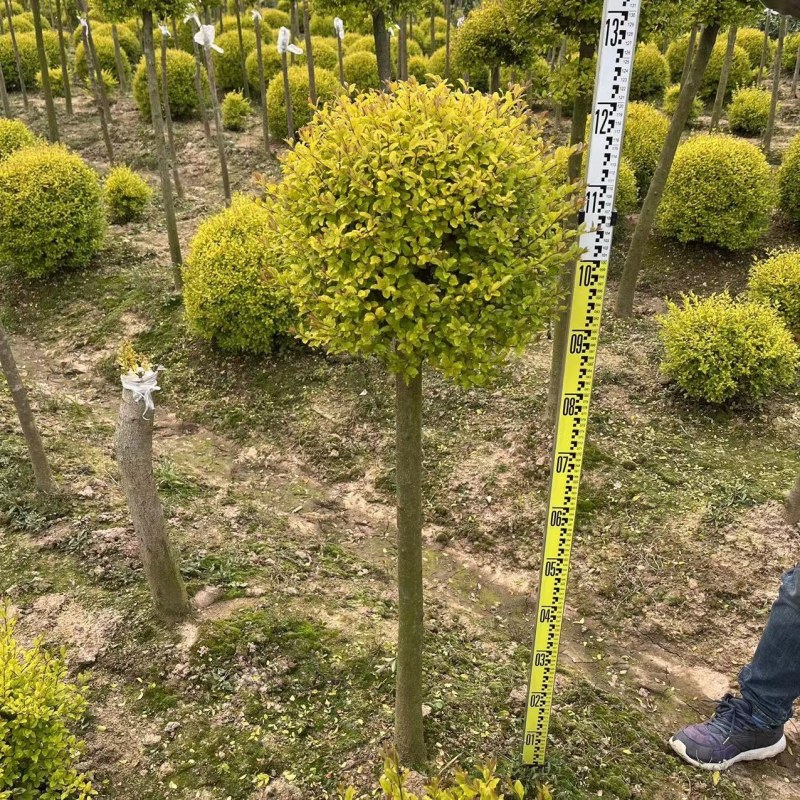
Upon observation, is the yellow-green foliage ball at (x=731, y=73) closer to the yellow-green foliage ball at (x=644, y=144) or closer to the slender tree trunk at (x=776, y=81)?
the slender tree trunk at (x=776, y=81)

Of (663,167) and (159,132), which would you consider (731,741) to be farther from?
(159,132)

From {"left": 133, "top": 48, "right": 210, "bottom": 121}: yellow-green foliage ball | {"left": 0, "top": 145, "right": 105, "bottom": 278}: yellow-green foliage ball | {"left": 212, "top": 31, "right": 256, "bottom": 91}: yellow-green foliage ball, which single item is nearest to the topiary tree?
{"left": 0, "top": 145, "right": 105, "bottom": 278}: yellow-green foliage ball

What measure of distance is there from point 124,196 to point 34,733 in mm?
10082

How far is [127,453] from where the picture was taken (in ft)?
11.8

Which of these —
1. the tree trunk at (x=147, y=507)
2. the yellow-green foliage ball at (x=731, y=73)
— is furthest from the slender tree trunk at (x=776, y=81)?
the tree trunk at (x=147, y=507)

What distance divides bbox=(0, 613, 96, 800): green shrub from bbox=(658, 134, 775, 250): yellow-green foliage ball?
889 centimetres

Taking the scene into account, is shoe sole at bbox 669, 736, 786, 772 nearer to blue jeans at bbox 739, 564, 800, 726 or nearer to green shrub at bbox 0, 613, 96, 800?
blue jeans at bbox 739, 564, 800, 726

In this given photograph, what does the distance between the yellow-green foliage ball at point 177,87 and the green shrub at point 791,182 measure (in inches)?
471

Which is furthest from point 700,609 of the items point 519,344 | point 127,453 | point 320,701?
point 127,453

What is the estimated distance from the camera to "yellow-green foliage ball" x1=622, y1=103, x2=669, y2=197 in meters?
10.3

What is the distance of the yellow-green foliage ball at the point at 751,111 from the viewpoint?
12.8m

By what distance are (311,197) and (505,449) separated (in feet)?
14.0

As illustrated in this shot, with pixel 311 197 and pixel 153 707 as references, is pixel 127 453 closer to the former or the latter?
pixel 153 707

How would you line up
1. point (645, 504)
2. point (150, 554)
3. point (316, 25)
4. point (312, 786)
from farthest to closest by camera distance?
point (316, 25) < point (645, 504) < point (150, 554) < point (312, 786)
